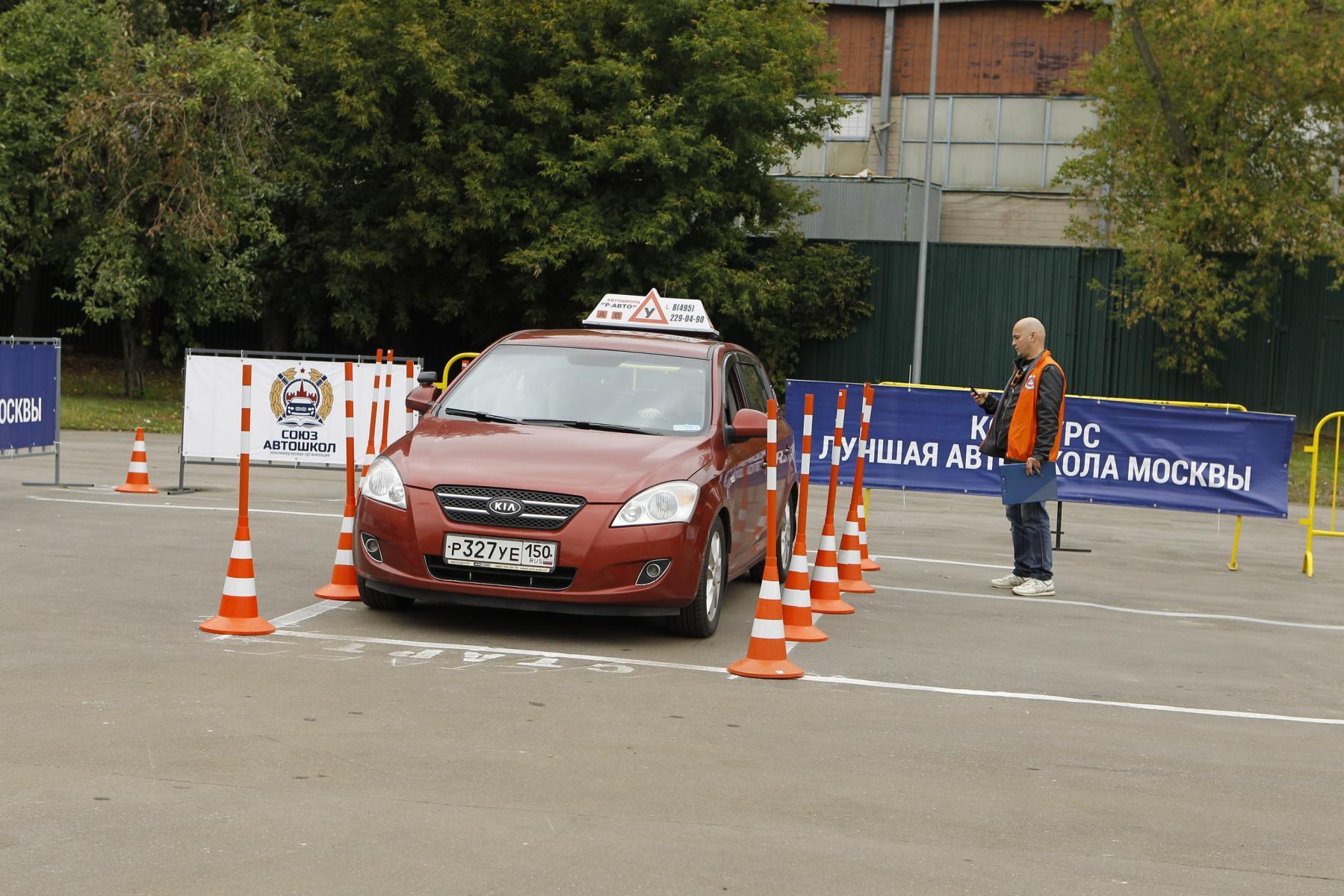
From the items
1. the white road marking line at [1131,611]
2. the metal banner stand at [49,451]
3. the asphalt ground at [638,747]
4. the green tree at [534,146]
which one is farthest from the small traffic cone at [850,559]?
the green tree at [534,146]

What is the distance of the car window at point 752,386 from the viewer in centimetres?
1119

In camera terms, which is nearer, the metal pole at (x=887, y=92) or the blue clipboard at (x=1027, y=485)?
the blue clipboard at (x=1027, y=485)

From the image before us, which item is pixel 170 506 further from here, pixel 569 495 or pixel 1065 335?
pixel 1065 335

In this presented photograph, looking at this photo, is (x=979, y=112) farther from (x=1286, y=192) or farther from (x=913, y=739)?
(x=913, y=739)

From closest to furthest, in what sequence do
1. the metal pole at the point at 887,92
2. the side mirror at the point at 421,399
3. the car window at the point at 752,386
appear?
the side mirror at the point at 421,399 < the car window at the point at 752,386 < the metal pole at the point at 887,92

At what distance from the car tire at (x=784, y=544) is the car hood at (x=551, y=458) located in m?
2.17

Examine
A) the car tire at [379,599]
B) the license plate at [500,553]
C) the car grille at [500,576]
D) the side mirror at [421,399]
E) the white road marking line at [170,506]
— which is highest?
the side mirror at [421,399]

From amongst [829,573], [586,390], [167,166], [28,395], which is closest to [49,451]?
[28,395]

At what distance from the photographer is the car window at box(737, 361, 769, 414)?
440 inches

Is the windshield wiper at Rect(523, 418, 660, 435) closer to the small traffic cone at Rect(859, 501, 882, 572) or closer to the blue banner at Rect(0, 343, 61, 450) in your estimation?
the small traffic cone at Rect(859, 501, 882, 572)

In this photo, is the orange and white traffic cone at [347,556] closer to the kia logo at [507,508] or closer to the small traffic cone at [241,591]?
the small traffic cone at [241,591]

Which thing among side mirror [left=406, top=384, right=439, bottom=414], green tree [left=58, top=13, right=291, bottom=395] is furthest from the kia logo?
green tree [left=58, top=13, right=291, bottom=395]

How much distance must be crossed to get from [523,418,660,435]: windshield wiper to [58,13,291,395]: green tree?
2114cm

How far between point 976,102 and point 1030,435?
38.1m
